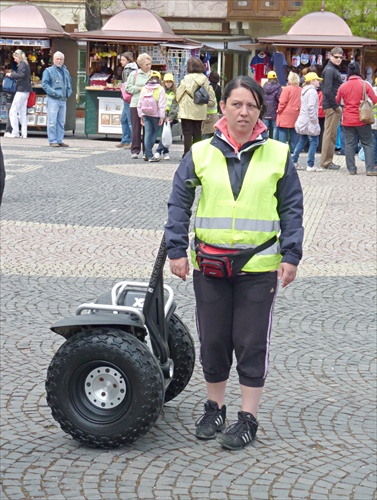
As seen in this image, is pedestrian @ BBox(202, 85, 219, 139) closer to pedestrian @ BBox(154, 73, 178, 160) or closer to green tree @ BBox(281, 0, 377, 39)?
pedestrian @ BBox(154, 73, 178, 160)

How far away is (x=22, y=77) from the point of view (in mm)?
22750

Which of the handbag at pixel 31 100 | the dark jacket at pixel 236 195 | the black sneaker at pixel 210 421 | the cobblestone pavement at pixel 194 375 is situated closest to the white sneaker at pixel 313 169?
the cobblestone pavement at pixel 194 375

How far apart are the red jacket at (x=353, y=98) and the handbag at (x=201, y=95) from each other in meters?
2.22

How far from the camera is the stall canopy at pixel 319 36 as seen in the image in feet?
78.6

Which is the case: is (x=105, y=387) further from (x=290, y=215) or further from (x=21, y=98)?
(x=21, y=98)

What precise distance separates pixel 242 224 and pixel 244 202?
10 centimetres

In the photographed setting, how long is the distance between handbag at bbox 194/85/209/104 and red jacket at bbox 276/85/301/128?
205cm

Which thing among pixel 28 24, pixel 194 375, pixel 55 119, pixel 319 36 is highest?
pixel 28 24

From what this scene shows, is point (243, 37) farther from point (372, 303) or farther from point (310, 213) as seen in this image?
point (372, 303)

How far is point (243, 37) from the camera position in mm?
40531

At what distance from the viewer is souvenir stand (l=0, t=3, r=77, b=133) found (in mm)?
24250

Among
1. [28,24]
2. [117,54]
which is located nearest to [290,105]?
[117,54]

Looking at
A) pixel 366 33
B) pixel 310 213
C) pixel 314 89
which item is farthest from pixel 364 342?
pixel 366 33

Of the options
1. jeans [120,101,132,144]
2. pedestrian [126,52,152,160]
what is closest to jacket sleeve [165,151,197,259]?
pedestrian [126,52,152,160]
